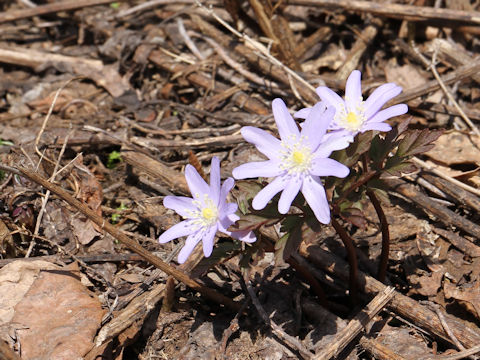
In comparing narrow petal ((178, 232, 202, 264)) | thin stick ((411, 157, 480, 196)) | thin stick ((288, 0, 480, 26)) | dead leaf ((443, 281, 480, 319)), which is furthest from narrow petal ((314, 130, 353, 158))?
thin stick ((288, 0, 480, 26))

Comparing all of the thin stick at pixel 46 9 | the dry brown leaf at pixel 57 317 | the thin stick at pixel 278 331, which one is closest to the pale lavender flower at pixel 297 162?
the thin stick at pixel 278 331

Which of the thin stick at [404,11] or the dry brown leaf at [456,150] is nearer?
the dry brown leaf at [456,150]

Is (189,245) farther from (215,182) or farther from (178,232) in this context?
(215,182)

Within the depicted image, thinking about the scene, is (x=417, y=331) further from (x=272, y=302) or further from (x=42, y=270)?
(x=42, y=270)

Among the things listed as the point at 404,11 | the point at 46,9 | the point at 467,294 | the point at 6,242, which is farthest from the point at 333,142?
the point at 46,9

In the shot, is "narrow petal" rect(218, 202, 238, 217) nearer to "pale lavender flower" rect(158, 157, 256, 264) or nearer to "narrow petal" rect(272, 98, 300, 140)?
"pale lavender flower" rect(158, 157, 256, 264)

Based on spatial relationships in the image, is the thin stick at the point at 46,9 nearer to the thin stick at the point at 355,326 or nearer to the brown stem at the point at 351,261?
the brown stem at the point at 351,261
